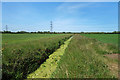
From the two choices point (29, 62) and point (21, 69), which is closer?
point (21, 69)

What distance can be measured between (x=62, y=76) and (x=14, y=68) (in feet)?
6.35

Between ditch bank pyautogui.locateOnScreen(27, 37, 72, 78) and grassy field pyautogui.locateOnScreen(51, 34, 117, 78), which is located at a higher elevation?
grassy field pyautogui.locateOnScreen(51, 34, 117, 78)

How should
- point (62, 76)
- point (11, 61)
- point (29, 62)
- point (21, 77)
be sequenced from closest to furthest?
1. point (62, 76)
2. point (11, 61)
3. point (21, 77)
4. point (29, 62)

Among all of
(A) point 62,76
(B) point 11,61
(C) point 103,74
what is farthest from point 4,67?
(C) point 103,74

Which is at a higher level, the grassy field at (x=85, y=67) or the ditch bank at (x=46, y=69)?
the grassy field at (x=85, y=67)

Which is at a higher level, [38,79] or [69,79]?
[69,79]

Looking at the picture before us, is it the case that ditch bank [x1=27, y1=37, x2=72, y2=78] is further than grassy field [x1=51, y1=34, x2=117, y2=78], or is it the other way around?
ditch bank [x1=27, y1=37, x2=72, y2=78]

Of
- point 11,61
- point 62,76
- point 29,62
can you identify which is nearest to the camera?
point 62,76

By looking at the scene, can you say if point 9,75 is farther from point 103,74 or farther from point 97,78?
point 103,74

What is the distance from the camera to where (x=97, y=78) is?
2.45 meters

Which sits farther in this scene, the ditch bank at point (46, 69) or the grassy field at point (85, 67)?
the ditch bank at point (46, 69)

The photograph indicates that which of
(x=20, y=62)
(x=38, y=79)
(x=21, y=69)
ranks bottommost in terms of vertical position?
(x=38, y=79)

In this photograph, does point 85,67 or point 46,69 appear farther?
point 46,69

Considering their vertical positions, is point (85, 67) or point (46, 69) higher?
point (85, 67)
